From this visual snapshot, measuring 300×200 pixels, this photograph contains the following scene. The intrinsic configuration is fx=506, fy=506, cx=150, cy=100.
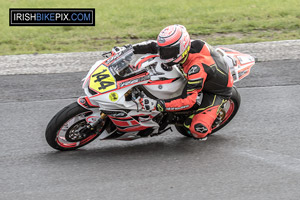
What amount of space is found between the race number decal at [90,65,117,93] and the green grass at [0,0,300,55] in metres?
4.57

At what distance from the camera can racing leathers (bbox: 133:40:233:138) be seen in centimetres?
524

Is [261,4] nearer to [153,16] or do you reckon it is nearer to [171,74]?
[153,16]

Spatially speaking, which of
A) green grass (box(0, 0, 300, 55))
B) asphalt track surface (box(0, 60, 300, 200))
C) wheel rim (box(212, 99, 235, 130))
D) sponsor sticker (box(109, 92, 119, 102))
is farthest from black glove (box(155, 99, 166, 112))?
green grass (box(0, 0, 300, 55))

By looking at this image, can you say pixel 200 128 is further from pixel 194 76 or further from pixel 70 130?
pixel 70 130

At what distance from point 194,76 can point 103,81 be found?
36.7 inches

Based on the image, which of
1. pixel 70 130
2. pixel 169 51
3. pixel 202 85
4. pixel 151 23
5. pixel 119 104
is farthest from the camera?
→ pixel 151 23

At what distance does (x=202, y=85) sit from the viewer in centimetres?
528

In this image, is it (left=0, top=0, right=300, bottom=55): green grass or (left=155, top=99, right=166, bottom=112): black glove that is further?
(left=0, top=0, right=300, bottom=55): green grass

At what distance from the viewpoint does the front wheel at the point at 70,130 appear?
17.2ft

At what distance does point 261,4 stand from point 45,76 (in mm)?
6881

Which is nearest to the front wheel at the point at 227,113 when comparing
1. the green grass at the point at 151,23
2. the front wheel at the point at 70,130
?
the front wheel at the point at 70,130

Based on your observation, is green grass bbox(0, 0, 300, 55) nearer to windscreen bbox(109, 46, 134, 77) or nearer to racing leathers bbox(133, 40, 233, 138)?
racing leathers bbox(133, 40, 233, 138)

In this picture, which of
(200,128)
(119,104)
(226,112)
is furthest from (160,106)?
(226,112)

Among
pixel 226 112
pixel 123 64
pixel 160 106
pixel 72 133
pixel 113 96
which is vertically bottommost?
pixel 72 133
